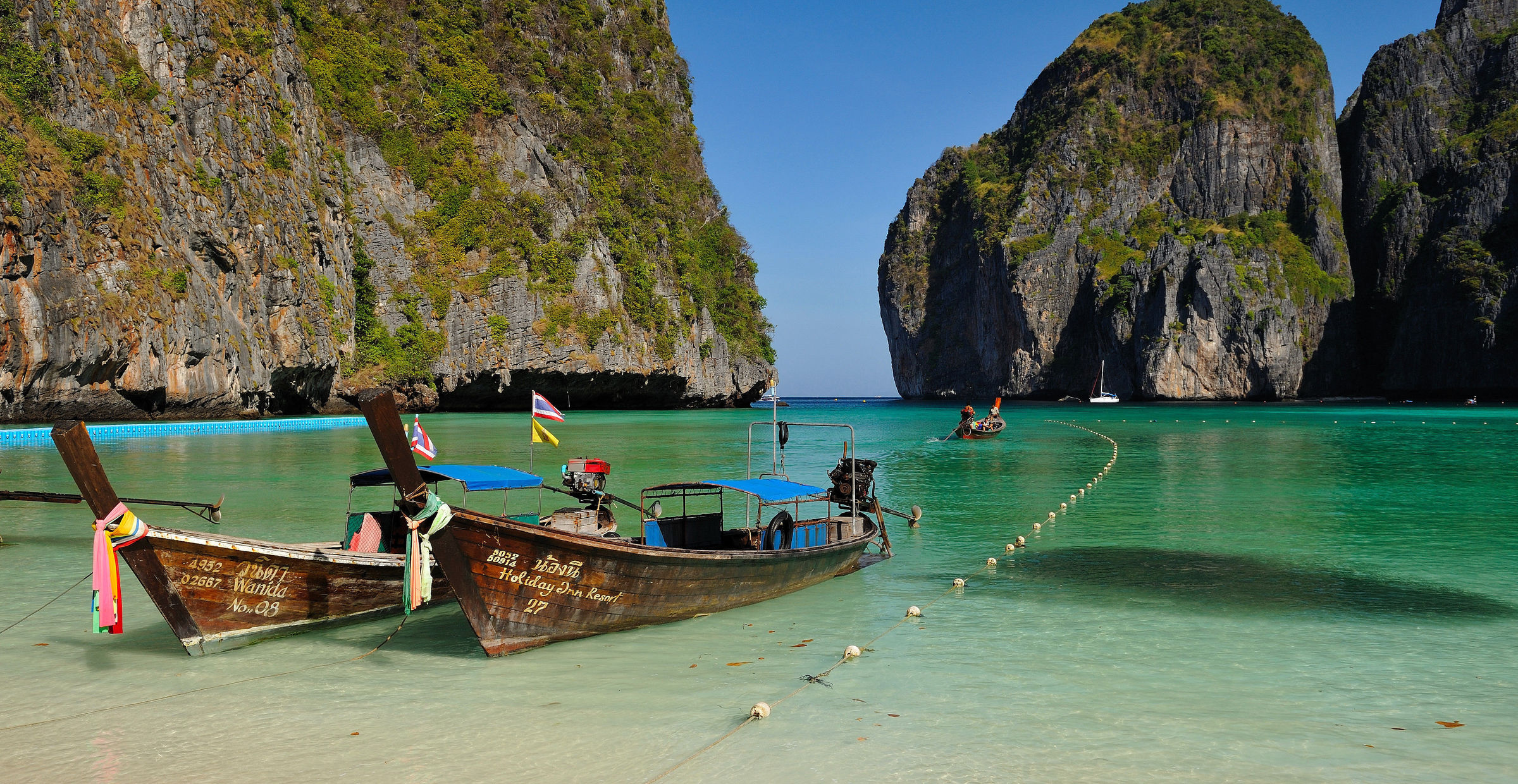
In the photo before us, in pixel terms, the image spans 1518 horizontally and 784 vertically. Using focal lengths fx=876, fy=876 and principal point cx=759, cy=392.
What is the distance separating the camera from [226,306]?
43719 mm

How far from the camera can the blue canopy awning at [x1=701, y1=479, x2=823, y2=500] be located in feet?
35.6

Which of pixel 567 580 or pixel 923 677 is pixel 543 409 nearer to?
pixel 567 580

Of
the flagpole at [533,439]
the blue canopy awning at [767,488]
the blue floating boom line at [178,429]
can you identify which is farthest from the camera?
the blue floating boom line at [178,429]

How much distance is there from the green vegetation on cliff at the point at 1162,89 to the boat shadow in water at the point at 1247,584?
117 m

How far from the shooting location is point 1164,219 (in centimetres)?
11925

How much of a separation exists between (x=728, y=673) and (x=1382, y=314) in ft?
412

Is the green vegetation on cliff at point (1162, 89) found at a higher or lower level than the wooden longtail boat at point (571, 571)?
higher

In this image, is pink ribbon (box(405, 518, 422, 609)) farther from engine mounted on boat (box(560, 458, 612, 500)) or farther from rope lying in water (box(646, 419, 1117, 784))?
engine mounted on boat (box(560, 458, 612, 500))

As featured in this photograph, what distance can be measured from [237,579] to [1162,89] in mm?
139317

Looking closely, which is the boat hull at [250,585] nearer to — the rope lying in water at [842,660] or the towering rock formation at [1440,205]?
the rope lying in water at [842,660]

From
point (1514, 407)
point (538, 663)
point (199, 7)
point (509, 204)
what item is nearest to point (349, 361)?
point (509, 204)

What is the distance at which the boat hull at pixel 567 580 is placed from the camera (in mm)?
7707

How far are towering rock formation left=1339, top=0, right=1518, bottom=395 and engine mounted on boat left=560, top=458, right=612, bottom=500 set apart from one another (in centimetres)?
10410

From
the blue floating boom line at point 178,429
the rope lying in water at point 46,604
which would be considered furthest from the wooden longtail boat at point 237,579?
the blue floating boom line at point 178,429
